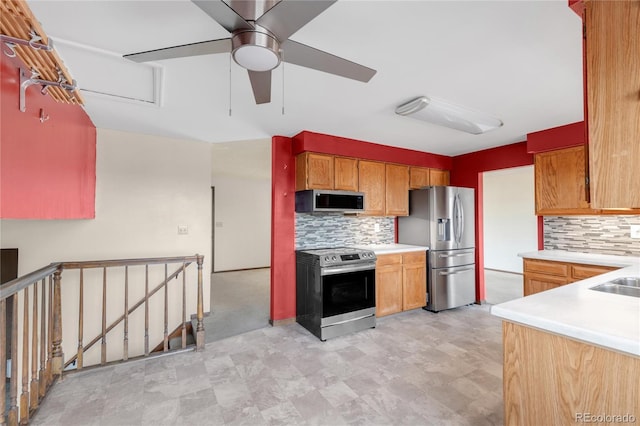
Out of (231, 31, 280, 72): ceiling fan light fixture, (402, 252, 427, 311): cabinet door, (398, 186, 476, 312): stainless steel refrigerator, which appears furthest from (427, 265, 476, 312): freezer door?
(231, 31, 280, 72): ceiling fan light fixture

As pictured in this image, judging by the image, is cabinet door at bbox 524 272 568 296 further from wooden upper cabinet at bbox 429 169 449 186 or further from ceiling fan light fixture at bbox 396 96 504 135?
wooden upper cabinet at bbox 429 169 449 186

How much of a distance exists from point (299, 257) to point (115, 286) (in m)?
2.24

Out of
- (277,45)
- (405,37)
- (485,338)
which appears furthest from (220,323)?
(405,37)

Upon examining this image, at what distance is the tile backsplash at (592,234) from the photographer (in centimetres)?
309

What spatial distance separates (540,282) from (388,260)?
5.42ft

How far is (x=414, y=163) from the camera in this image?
174 inches

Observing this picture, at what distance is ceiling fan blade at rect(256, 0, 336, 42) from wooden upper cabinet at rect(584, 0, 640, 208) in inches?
43.7

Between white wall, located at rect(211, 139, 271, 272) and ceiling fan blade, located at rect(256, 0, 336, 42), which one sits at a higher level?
ceiling fan blade, located at rect(256, 0, 336, 42)

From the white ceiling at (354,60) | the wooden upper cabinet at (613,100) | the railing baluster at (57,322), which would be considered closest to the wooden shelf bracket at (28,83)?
the white ceiling at (354,60)

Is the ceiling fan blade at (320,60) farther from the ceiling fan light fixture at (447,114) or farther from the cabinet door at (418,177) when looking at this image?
the cabinet door at (418,177)

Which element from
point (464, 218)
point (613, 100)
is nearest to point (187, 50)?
point (613, 100)

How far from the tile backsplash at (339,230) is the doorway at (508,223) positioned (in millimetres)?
2886

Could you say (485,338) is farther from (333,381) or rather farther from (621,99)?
(621,99)

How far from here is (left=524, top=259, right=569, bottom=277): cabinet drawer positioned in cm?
297
